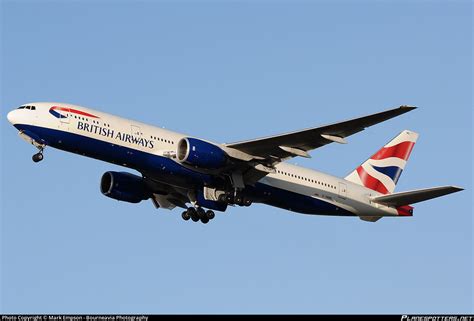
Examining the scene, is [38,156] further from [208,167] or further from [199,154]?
[208,167]

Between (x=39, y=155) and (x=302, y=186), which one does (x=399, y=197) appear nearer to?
(x=302, y=186)

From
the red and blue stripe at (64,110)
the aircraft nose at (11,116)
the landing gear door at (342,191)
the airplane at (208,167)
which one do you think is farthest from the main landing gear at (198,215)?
the aircraft nose at (11,116)

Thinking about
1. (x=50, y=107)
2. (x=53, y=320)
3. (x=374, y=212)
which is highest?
(x=50, y=107)

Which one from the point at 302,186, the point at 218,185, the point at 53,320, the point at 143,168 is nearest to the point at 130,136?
the point at 143,168

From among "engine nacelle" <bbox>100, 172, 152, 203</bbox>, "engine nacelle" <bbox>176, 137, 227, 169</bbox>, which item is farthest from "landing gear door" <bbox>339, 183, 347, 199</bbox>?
"engine nacelle" <bbox>100, 172, 152, 203</bbox>

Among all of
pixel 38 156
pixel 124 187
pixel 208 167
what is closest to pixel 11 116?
pixel 38 156

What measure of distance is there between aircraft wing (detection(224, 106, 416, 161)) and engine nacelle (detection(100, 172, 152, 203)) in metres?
7.23

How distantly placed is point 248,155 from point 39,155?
34.5 ft

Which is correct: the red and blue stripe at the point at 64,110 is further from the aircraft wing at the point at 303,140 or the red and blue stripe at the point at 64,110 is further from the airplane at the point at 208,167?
the aircraft wing at the point at 303,140

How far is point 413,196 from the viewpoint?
52.7m

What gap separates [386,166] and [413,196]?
6.02 metres

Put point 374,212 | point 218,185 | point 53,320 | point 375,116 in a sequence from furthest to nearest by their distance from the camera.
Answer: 1. point 374,212
2. point 218,185
3. point 375,116
4. point 53,320

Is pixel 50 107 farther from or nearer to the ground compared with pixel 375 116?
farther from the ground

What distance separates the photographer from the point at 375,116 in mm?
44750
